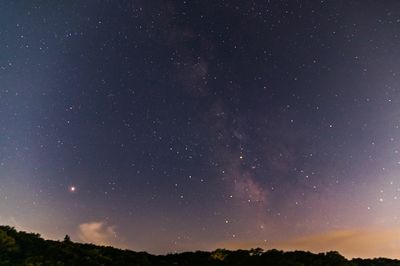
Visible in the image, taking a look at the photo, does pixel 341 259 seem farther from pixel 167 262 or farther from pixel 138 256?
pixel 138 256

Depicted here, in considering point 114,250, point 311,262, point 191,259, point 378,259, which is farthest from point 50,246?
point 378,259

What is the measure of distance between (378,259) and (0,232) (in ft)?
59.5

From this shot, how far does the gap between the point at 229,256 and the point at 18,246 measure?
34.0 feet

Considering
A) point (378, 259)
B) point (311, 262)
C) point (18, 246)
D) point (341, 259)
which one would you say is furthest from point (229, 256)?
point (18, 246)

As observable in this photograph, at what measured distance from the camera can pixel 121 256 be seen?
19.8 metres

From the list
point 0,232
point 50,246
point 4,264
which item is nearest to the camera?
point 4,264

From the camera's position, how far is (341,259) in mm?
20609

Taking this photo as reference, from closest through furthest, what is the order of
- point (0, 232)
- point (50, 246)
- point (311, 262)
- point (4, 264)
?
point (4, 264)
point (0, 232)
point (50, 246)
point (311, 262)

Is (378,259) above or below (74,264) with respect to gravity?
above

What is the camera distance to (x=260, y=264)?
66.7 ft

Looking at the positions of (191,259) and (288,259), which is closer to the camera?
(288,259)

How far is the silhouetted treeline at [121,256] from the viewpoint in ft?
51.3

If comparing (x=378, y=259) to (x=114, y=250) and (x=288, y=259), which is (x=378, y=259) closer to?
(x=288, y=259)

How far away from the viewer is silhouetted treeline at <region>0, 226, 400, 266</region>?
15.6 m
